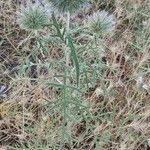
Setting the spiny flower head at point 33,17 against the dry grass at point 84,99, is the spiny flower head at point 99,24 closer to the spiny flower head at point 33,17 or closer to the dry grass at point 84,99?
the dry grass at point 84,99

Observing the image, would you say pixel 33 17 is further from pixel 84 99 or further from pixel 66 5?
pixel 84 99

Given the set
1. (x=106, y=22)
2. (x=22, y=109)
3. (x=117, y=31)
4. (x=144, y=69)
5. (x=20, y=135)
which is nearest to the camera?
(x=106, y=22)

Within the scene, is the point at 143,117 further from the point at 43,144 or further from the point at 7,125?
the point at 7,125

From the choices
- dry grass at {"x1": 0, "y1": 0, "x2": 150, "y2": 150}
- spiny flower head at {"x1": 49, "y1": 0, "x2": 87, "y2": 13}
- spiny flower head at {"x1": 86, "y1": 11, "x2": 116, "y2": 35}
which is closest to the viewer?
spiny flower head at {"x1": 49, "y1": 0, "x2": 87, "y2": 13}

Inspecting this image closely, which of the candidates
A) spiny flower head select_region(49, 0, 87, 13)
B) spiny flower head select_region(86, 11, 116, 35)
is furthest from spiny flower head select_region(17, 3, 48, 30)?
spiny flower head select_region(86, 11, 116, 35)

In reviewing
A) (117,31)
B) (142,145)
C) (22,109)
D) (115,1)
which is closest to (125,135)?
(142,145)

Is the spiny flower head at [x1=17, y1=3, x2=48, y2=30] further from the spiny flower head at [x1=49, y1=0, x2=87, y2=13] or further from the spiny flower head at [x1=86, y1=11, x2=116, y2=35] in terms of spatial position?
the spiny flower head at [x1=86, y1=11, x2=116, y2=35]

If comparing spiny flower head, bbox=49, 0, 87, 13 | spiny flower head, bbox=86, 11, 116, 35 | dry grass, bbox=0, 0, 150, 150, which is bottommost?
dry grass, bbox=0, 0, 150, 150

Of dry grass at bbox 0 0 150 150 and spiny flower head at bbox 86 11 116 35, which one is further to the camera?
dry grass at bbox 0 0 150 150

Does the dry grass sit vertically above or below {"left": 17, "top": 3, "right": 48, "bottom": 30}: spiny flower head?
below
